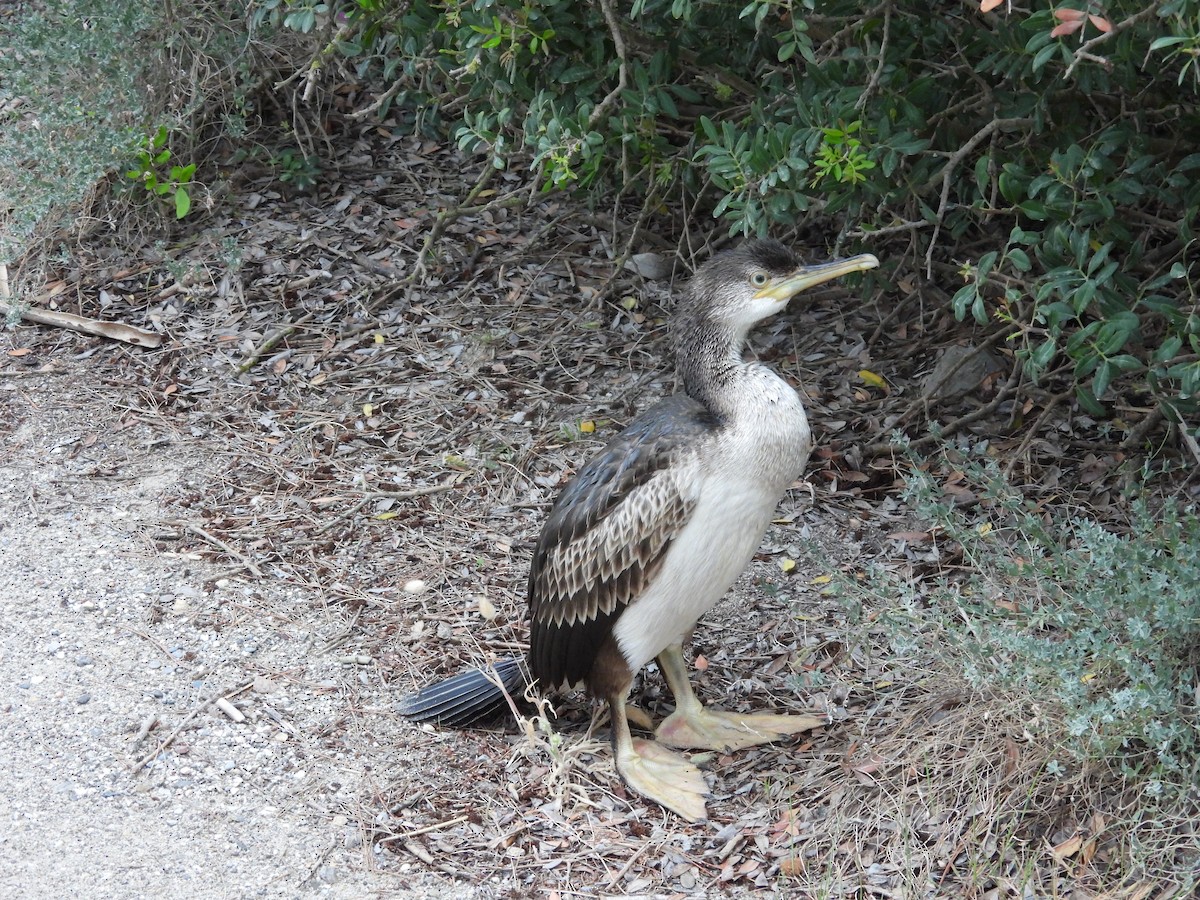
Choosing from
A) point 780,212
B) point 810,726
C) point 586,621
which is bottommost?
point 810,726

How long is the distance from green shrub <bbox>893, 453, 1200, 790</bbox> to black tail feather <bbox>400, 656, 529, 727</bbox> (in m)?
1.42

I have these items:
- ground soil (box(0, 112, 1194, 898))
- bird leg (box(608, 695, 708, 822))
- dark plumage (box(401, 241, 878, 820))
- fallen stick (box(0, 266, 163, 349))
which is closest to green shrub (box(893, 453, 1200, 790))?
ground soil (box(0, 112, 1194, 898))

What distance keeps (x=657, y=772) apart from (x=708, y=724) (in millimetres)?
303

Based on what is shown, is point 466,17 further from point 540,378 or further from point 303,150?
point 303,150

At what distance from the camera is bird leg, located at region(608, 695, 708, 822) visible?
→ 4.30 metres

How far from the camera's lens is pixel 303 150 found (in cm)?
729

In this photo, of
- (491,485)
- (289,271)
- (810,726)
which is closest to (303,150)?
(289,271)

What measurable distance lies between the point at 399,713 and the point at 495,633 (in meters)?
0.57

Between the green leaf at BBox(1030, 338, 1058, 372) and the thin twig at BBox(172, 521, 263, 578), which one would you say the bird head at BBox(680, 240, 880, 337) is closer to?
the green leaf at BBox(1030, 338, 1058, 372)

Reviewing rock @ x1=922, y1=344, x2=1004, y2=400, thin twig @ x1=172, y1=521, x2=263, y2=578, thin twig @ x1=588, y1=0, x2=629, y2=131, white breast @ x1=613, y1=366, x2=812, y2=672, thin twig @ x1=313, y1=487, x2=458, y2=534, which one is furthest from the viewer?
rock @ x1=922, y1=344, x2=1004, y2=400

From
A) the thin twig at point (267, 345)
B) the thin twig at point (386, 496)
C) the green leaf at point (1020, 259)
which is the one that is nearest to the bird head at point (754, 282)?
the green leaf at point (1020, 259)

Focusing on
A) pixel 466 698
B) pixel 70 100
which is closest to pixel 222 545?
pixel 466 698

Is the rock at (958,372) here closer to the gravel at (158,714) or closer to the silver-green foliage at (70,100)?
the gravel at (158,714)

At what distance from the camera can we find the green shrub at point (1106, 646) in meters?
3.54
